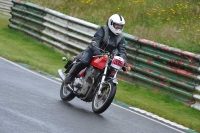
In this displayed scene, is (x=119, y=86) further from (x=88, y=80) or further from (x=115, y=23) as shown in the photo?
(x=115, y=23)

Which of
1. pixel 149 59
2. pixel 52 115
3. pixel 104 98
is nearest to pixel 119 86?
pixel 149 59

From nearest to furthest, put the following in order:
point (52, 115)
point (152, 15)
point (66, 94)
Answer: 1. point (52, 115)
2. point (66, 94)
3. point (152, 15)

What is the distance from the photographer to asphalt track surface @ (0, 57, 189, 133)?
9.45 meters

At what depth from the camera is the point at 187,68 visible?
48.3ft

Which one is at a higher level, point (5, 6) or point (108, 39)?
point (108, 39)

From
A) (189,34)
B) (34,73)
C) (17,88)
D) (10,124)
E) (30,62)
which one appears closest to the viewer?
(10,124)

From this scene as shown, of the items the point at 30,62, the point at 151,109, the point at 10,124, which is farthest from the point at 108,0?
the point at 10,124

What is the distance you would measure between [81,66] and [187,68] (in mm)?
3390

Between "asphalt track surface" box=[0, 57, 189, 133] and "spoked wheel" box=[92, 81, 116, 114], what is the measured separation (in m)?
0.14

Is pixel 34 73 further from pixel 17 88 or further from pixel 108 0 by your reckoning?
pixel 108 0

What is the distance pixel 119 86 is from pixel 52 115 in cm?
583

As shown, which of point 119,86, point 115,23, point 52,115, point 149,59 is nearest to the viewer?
point 52,115

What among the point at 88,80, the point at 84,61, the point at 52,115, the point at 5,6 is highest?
the point at 84,61

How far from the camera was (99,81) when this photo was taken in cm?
1198
